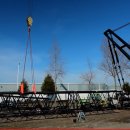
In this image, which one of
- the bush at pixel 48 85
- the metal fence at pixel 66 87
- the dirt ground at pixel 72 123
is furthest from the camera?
the metal fence at pixel 66 87

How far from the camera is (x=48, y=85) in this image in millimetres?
36281

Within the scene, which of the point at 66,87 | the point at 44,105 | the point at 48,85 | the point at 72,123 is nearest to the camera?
the point at 72,123

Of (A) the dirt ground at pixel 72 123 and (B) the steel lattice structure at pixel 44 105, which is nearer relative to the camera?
(A) the dirt ground at pixel 72 123

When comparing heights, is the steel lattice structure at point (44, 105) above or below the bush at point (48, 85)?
below

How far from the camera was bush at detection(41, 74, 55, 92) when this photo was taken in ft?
119

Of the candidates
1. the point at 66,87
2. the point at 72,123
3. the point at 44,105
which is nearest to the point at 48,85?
the point at 66,87

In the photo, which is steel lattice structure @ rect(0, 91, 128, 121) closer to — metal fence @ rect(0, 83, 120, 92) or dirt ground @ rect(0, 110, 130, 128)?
dirt ground @ rect(0, 110, 130, 128)

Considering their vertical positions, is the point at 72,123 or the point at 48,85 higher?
the point at 48,85

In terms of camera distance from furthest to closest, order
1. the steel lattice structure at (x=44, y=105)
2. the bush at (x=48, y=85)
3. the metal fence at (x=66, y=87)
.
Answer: the metal fence at (x=66, y=87), the bush at (x=48, y=85), the steel lattice structure at (x=44, y=105)

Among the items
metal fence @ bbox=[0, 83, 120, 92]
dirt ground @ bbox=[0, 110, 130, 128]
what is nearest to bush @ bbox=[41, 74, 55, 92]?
metal fence @ bbox=[0, 83, 120, 92]

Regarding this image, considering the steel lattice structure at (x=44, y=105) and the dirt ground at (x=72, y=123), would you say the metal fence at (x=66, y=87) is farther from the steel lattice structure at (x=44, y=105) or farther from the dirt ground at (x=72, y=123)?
the dirt ground at (x=72, y=123)

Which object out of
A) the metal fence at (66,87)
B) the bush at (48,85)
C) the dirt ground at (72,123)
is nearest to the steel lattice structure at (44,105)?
the dirt ground at (72,123)

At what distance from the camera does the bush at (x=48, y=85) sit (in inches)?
1423

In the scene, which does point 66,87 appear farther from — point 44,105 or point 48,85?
point 44,105
